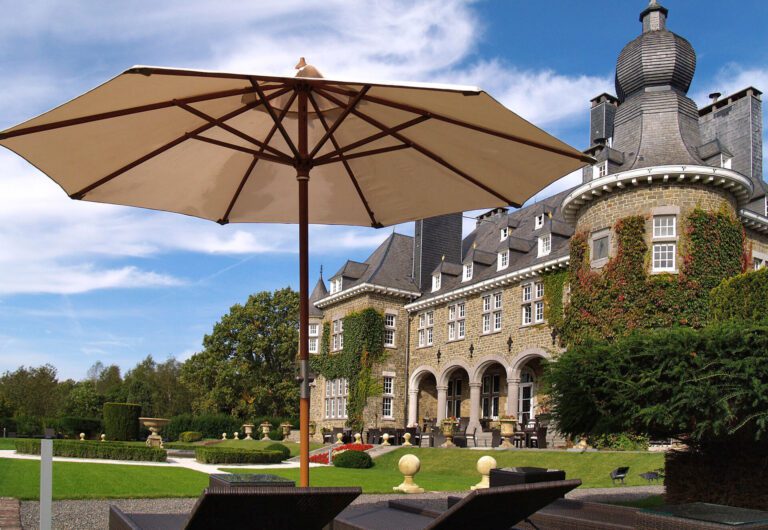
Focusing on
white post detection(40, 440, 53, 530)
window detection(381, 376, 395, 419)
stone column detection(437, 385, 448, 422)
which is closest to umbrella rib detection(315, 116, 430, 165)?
white post detection(40, 440, 53, 530)

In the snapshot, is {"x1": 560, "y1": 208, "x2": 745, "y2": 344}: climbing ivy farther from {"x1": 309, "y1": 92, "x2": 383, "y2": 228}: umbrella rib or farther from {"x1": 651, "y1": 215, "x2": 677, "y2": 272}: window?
{"x1": 309, "y1": 92, "x2": 383, "y2": 228}: umbrella rib

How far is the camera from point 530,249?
1117 inches

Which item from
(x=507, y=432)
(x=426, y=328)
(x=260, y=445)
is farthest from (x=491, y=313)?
(x=260, y=445)

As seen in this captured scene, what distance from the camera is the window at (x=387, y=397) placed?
106 feet

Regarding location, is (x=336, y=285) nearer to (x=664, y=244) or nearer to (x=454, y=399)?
(x=454, y=399)

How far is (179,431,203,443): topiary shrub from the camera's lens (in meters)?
38.3

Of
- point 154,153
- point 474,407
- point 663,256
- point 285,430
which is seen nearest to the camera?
point 154,153

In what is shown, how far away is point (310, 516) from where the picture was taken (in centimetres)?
400

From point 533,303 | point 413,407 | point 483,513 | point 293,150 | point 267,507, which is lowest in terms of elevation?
point 413,407

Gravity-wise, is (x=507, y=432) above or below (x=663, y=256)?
below

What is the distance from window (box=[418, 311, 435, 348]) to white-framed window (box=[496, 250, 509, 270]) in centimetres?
462

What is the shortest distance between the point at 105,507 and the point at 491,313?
66.3 ft

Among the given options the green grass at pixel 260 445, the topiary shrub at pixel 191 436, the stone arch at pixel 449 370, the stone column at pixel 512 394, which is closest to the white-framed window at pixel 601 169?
the stone column at pixel 512 394

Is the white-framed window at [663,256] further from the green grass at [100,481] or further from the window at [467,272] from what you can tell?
the green grass at [100,481]
